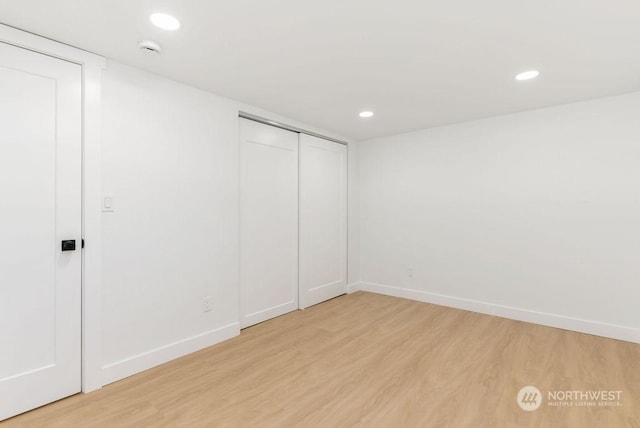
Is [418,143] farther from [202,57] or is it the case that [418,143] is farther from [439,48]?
[202,57]

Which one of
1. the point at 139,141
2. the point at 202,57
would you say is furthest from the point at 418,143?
the point at 139,141

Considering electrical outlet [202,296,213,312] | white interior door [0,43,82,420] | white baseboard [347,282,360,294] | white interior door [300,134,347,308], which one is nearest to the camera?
white interior door [0,43,82,420]

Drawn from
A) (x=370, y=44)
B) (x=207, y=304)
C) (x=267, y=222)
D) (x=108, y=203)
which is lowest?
(x=207, y=304)

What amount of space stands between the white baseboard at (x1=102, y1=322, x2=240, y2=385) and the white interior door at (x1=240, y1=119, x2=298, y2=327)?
11.9 inches

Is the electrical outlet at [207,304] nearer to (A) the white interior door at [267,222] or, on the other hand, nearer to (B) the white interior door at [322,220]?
(A) the white interior door at [267,222]

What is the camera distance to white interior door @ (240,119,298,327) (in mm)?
3357

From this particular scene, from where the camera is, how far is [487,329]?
3318 mm

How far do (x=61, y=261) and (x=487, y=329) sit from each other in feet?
12.7

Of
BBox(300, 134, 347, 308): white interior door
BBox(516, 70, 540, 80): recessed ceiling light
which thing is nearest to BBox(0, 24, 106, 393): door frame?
BBox(300, 134, 347, 308): white interior door

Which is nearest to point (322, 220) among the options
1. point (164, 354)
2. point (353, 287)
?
point (353, 287)

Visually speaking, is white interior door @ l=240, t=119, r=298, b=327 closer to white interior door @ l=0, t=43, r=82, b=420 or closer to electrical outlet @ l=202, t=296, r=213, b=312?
electrical outlet @ l=202, t=296, r=213, b=312

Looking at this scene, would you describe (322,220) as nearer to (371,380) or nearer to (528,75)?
(371,380)

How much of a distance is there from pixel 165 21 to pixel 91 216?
142 centimetres

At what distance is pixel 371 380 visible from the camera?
7.72 ft
